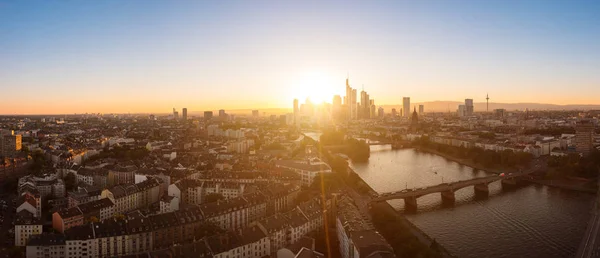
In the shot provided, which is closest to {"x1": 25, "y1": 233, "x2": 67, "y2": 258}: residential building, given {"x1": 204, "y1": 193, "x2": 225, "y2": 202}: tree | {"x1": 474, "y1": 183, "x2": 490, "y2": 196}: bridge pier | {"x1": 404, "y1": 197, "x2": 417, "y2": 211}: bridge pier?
{"x1": 204, "y1": 193, "x2": 225, "y2": 202}: tree

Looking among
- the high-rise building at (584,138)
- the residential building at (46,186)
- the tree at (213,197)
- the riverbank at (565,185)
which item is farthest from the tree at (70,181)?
the high-rise building at (584,138)

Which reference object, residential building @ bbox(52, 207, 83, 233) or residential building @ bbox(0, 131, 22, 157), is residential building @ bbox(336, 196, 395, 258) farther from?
residential building @ bbox(0, 131, 22, 157)

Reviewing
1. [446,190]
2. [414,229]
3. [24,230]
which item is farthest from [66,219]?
[446,190]

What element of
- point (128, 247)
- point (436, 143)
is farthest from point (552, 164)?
point (128, 247)

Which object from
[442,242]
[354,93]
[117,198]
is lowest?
[442,242]

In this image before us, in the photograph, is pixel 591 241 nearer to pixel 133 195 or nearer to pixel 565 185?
pixel 565 185

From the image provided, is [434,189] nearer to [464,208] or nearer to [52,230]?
[464,208]
